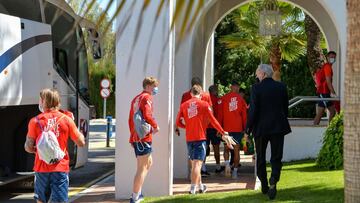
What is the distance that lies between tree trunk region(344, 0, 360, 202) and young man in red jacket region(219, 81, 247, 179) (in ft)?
25.5

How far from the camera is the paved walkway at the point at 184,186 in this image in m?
10.1

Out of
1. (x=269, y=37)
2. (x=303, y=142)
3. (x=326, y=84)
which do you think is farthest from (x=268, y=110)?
(x=269, y=37)

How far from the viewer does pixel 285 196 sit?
8289 mm

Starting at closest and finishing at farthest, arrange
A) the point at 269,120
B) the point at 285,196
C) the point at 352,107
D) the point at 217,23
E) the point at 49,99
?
1. the point at 352,107
2. the point at 49,99
3. the point at 269,120
4. the point at 285,196
5. the point at 217,23

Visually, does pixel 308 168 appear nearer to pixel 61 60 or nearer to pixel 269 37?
pixel 61 60

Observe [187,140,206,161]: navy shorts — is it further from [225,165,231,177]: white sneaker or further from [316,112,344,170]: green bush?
[225,165,231,177]: white sneaker

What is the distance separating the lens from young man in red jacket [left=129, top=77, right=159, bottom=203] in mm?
8578

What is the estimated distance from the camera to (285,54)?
77.6 feet

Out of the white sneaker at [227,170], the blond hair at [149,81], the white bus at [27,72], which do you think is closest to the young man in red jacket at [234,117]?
the white sneaker at [227,170]

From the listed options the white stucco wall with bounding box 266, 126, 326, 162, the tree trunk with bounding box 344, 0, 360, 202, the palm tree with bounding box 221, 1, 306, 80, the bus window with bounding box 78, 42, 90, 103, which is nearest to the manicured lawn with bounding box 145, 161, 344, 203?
the white stucco wall with bounding box 266, 126, 326, 162

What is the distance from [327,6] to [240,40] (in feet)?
40.2

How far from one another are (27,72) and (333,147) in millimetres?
5281

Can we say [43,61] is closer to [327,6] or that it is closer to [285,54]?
[327,6]

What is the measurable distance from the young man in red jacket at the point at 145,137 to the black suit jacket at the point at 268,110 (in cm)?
138
